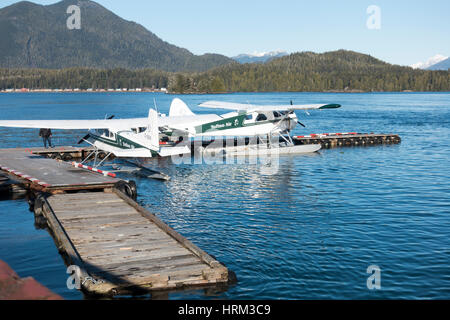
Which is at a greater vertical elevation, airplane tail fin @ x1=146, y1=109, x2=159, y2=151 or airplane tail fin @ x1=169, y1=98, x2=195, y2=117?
airplane tail fin @ x1=169, y1=98, x2=195, y2=117

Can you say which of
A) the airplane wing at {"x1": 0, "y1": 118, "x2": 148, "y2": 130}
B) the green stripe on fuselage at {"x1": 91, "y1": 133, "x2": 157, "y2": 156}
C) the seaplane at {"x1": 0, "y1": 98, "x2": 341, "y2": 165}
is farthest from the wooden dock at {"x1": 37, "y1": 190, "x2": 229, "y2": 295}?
the airplane wing at {"x1": 0, "y1": 118, "x2": 148, "y2": 130}

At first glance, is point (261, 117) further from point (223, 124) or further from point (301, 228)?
point (301, 228)

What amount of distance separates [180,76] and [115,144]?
576ft

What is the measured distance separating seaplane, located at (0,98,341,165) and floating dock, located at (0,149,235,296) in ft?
8.51

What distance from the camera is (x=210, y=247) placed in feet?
34.8

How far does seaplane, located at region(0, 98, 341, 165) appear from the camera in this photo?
17.0m

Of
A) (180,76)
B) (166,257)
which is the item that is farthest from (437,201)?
(180,76)

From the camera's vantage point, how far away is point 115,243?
30.3 ft

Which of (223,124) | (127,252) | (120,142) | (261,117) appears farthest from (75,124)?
(127,252)

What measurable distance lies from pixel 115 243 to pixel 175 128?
14.7m

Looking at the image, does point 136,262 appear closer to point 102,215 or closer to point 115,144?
point 102,215

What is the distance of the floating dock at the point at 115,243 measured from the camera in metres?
7.57

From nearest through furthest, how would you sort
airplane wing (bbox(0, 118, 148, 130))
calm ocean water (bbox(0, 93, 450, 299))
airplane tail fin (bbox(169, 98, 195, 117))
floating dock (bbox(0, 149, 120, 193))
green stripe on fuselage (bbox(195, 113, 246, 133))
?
calm ocean water (bbox(0, 93, 450, 299)) → floating dock (bbox(0, 149, 120, 193)) → airplane wing (bbox(0, 118, 148, 130)) → green stripe on fuselage (bbox(195, 113, 246, 133)) → airplane tail fin (bbox(169, 98, 195, 117))

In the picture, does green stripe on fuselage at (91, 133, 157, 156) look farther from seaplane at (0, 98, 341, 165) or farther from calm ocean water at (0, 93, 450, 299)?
calm ocean water at (0, 93, 450, 299)
